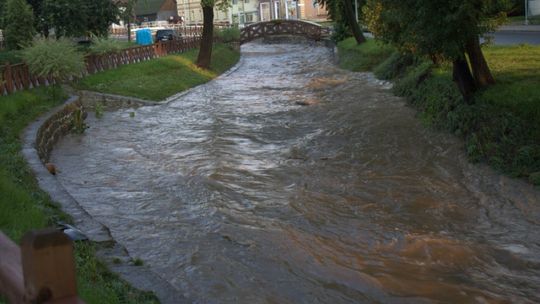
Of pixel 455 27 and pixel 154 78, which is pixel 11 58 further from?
pixel 455 27

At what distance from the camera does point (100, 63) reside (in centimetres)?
2588

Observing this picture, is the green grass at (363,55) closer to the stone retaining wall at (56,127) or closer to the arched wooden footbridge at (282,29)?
the stone retaining wall at (56,127)

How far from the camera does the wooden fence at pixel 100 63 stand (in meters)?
17.7

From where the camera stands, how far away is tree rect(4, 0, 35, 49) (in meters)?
25.7

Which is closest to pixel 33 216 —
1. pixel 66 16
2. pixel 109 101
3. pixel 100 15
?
pixel 109 101

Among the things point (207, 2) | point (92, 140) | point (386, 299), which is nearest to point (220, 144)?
point (92, 140)

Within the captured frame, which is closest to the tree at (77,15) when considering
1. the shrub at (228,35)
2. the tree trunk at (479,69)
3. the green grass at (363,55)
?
the green grass at (363,55)

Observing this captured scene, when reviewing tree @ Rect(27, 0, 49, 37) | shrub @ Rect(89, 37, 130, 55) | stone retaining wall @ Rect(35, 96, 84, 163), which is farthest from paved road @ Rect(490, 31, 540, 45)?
tree @ Rect(27, 0, 49, 37)

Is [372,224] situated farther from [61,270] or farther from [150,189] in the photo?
[61,270]

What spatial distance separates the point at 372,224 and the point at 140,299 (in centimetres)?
454

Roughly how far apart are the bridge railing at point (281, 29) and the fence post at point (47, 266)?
174ft

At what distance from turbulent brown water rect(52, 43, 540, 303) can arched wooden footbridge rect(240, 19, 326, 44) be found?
37.8 m

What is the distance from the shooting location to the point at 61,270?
2830mm

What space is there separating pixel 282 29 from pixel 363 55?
27205mm
